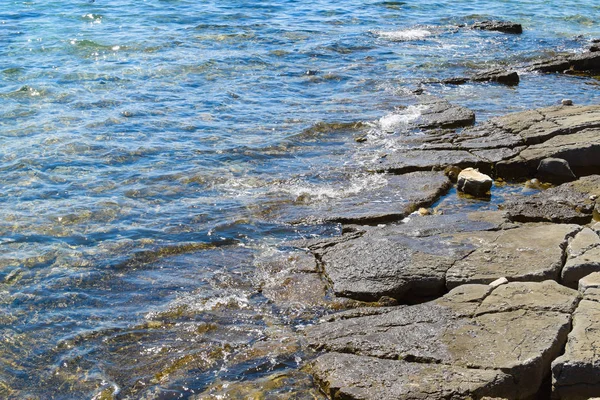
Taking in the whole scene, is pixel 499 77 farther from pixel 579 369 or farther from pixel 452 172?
pixel 579 369

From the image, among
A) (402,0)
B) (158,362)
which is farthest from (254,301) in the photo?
(402,0)

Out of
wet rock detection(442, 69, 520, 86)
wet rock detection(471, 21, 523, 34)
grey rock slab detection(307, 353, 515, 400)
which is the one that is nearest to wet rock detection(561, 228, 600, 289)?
grey rock slab detection(307, 353, 515, 400)

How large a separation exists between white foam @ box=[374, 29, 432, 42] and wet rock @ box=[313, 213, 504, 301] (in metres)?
11.7

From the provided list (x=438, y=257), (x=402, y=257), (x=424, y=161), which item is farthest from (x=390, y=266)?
(x=424, y=161)

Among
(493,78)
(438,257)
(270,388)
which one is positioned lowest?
(270,388)

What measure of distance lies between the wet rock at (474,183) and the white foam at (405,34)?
10205 millimetres

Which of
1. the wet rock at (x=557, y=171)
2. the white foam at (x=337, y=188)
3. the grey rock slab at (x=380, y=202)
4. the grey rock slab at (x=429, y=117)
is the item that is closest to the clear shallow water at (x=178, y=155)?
the white foam at (x=337, y=188)

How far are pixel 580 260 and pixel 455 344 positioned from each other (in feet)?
5.20

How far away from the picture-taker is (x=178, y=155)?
10.6 m

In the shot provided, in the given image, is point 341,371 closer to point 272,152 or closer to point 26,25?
point 272,152

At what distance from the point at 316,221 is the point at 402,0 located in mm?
17575

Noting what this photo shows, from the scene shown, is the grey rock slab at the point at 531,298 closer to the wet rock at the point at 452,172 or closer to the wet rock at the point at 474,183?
the wet rock at the point at 474,183

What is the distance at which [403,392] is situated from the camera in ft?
16.3

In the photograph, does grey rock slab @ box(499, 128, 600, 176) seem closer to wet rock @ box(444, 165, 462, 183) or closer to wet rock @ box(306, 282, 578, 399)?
wet rock @ box(444, 165, 462, 183)
